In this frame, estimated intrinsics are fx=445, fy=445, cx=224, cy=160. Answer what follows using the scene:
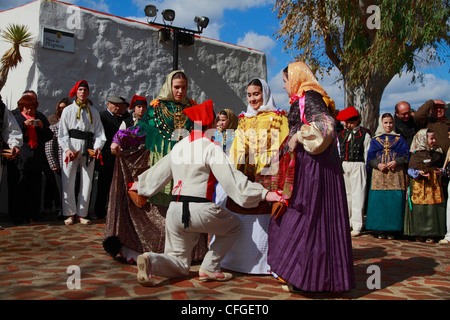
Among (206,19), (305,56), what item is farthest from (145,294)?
(305,56)

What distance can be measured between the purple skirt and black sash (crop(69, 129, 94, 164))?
14.0ft

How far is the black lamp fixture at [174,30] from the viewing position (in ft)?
33.0

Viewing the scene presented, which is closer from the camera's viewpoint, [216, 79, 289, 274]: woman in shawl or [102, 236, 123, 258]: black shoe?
[216, 79, 289, 274]: woman in shawl

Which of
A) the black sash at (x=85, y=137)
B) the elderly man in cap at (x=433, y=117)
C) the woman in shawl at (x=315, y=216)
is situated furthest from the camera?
the elderly man in cap at (x=433, y=117)

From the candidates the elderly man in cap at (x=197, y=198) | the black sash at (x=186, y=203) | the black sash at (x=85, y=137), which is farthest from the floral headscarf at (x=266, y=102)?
the black sash at (x=85, y=137)

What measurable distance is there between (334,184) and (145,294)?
176cm

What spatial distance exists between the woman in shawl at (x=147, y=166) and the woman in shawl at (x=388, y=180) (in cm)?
339

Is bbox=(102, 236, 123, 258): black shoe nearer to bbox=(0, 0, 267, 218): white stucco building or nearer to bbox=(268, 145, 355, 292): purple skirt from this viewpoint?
bbox=(268, 145, 355, 292): purple skirt

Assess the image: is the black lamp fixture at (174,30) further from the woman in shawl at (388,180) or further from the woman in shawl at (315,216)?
the woman in shawl at (315,216)

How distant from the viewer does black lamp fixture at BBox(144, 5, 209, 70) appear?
33.0 feet

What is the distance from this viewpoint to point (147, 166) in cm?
492

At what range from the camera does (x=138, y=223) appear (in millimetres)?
4781

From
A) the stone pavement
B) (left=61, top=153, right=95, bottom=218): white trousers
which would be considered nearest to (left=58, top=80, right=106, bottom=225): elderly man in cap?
(left=61, top=153, right=95, bottom=218): white trousers

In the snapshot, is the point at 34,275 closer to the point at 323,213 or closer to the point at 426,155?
the point at 323,213
